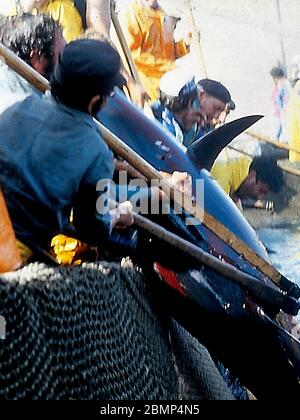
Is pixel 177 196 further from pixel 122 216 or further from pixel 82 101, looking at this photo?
pixel 82 101

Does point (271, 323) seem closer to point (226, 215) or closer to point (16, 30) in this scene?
point (226, 215)

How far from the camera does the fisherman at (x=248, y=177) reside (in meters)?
3.03

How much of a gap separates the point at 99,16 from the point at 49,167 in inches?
39.8

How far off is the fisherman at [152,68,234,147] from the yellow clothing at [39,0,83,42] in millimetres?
398

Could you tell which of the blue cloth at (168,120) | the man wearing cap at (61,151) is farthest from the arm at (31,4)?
the man wearing cap at (61,151)

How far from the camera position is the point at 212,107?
3.05 meters

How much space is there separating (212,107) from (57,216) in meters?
1.16

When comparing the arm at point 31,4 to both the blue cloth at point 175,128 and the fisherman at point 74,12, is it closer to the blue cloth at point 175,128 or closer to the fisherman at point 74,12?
the fisherman at point 74,12

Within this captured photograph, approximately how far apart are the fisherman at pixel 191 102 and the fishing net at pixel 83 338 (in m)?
0.81

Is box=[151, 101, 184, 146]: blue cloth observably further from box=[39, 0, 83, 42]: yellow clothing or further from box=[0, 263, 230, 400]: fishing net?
box=[0, 263, 230, 400]: fishing net

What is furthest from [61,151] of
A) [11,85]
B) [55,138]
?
[11,85]

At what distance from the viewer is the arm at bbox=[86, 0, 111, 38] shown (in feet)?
9.21

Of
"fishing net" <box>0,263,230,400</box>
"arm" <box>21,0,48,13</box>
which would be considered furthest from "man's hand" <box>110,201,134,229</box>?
"arm" <box>21,0,48,13</box>
